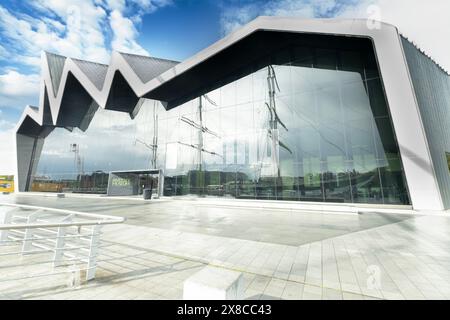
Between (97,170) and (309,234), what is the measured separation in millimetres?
29158

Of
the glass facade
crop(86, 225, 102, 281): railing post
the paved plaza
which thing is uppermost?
the glass facade

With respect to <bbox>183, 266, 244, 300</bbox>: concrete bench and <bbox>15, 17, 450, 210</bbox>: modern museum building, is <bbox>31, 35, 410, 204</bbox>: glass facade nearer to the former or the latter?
<bbox>15, 17, 450, 210</bbox>: modern museum building

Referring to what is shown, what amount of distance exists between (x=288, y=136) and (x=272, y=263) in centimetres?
1289

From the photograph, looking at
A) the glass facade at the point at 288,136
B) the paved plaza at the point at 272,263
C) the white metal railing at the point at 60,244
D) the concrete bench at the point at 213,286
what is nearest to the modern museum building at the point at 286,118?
the glass facade at the point at 288,136

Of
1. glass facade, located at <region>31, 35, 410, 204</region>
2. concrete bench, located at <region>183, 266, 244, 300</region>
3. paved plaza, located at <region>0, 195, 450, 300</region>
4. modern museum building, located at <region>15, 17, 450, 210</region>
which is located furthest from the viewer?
glass facade, located at <region>31, 35, 410, 204</region>

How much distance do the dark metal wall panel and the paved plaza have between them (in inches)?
264

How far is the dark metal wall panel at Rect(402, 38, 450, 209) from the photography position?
41.9 ft

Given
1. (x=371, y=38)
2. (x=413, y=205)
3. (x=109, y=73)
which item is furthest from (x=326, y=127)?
(x=109, y=73)

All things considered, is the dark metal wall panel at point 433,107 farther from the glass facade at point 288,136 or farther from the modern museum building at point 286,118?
the glass facade at point 288,136

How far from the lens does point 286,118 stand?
16781 millimetres

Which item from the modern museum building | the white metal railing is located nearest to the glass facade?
the modern museum building

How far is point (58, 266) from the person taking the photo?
15.4ft

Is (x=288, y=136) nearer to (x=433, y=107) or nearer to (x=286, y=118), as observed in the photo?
(x=286, y=118)

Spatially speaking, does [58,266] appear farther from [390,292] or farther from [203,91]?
[203,91]
